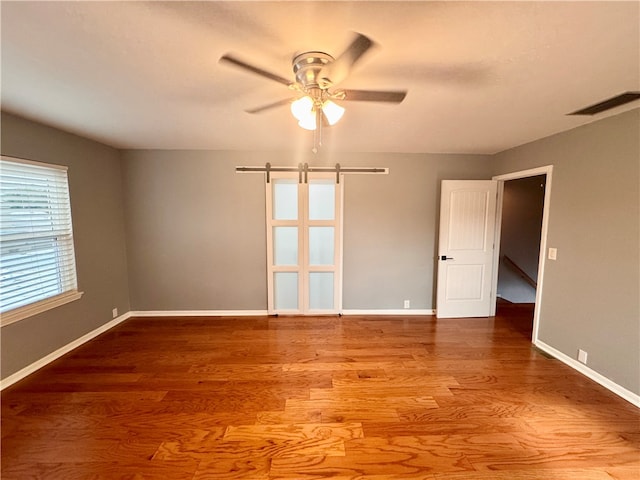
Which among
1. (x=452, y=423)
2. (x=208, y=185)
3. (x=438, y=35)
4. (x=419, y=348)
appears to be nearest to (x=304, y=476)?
(x=452, y=423)

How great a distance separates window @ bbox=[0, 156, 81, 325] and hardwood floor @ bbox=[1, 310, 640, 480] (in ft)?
2.27

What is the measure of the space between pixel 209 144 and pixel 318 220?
5.64 feet

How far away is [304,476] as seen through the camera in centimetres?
150

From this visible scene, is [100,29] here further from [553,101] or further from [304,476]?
[553,101]

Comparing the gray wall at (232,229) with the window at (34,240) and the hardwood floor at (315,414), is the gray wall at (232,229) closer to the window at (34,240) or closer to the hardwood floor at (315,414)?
the window at (34,240)

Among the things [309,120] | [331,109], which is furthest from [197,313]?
[331,109]

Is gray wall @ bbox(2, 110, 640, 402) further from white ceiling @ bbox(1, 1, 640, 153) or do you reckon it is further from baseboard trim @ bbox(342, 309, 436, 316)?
white ceiling @ bbox(1, 1, 640, 153)

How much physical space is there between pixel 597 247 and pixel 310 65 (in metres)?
2.92

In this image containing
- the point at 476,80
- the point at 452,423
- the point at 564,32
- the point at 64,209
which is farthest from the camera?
the point at 64,209

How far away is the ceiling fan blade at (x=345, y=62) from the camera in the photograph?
120cm

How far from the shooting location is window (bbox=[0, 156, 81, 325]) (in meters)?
2.25

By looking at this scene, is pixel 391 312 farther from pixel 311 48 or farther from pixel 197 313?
pixel 311 48

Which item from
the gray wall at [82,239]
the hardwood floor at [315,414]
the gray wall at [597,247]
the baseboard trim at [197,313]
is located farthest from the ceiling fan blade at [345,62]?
the baseboard trim at [197,313]

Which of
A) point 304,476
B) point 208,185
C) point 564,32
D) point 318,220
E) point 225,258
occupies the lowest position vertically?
point 304,476
